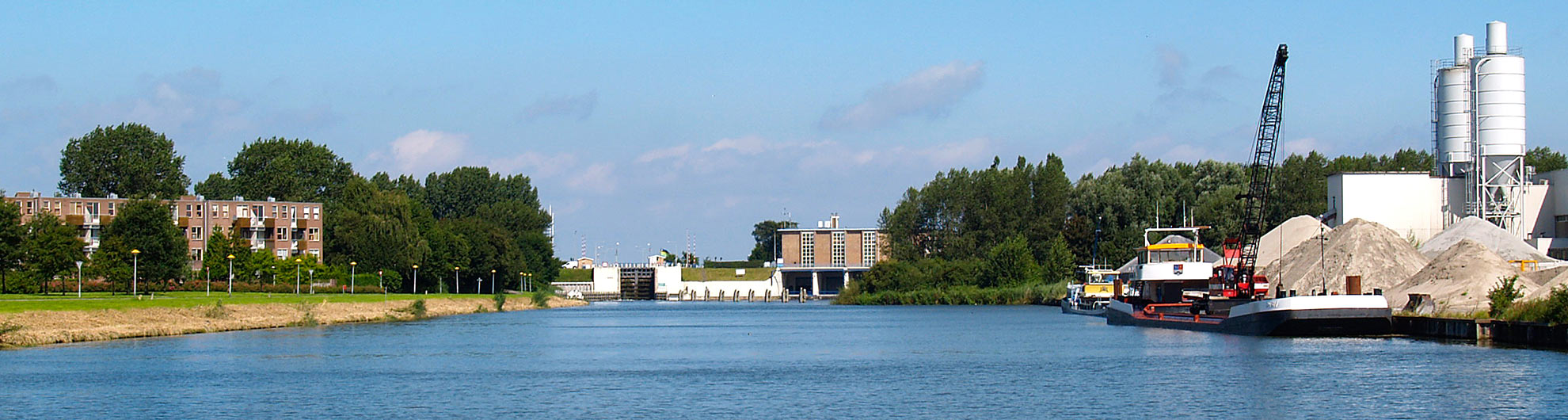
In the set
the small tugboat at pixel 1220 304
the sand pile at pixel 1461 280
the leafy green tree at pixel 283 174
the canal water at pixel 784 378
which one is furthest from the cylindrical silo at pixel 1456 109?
the leafy green tree at pixel 283 174

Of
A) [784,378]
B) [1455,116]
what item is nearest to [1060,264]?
[1455,116]

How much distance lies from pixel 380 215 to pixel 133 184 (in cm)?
3900

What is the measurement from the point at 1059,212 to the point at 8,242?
85.5 metres

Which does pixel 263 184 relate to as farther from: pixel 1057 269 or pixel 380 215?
pixel 1057 269

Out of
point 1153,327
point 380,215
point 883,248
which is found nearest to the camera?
point 1153,327

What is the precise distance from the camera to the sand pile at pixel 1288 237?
317ft

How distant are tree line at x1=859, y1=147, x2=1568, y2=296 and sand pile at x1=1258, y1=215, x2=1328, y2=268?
12698mm

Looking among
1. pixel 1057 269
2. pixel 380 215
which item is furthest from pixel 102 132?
pixel 1057 269

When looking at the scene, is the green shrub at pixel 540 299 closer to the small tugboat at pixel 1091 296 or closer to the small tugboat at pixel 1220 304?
the small tugboat at pixel 1091 296

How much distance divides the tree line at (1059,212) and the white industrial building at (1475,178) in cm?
1903

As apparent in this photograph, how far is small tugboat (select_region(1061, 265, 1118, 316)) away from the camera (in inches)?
3812

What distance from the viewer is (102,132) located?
500 ft

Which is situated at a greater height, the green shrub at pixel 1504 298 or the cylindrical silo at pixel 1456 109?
the cylindrical silo at pixel 1456 109

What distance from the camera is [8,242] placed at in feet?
258
